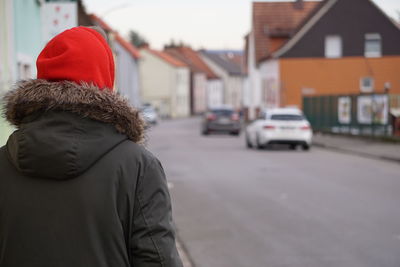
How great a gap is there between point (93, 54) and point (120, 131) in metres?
0.26

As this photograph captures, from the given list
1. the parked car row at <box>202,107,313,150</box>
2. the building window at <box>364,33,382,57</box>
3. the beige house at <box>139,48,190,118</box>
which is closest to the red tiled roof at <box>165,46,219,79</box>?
the beige house at <box>139,48,190,118</box>

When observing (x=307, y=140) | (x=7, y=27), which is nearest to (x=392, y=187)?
(x=7, y=27)

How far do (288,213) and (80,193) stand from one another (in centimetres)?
804

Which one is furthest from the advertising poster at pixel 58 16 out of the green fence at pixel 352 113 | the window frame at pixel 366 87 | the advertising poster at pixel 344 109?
the window frame at pixel 366 87

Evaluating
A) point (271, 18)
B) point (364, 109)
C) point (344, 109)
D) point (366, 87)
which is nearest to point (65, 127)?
point (364, 109)

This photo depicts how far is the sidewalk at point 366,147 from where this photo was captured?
2071 centimetres

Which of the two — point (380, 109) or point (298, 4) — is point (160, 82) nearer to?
point (298, 4)

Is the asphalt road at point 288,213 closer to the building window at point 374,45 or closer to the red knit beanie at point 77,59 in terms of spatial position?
the red knit beanie at point 77,59

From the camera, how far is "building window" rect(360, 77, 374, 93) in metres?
44.8

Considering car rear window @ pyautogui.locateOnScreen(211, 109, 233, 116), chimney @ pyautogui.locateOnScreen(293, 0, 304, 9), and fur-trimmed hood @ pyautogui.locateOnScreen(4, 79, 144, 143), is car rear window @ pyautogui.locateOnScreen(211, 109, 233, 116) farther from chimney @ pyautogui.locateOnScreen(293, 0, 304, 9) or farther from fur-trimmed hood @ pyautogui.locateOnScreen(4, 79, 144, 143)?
fur-trimmed hood @ pyautogui.locateOnScreen(4, 79, 144, 143)

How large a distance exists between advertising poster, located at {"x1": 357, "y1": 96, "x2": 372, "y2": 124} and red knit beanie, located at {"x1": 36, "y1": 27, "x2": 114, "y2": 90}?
2680cm

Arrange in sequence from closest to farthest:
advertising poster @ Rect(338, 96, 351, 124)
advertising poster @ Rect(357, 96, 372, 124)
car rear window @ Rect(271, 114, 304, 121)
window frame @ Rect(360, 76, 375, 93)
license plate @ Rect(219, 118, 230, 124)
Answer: car rear window @ Rect(271, 114, 304, 121)
advertising poster @ Rect(357, 96, 372, 124)
advertising poster @ Rect(338, 96, 351, 124)
license plate @ Rect(219, 118, 230, 124)
window frame @ Rect(360, 76, 375, 93)

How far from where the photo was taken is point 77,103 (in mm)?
2301

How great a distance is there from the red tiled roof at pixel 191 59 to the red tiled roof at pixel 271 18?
182 ft
